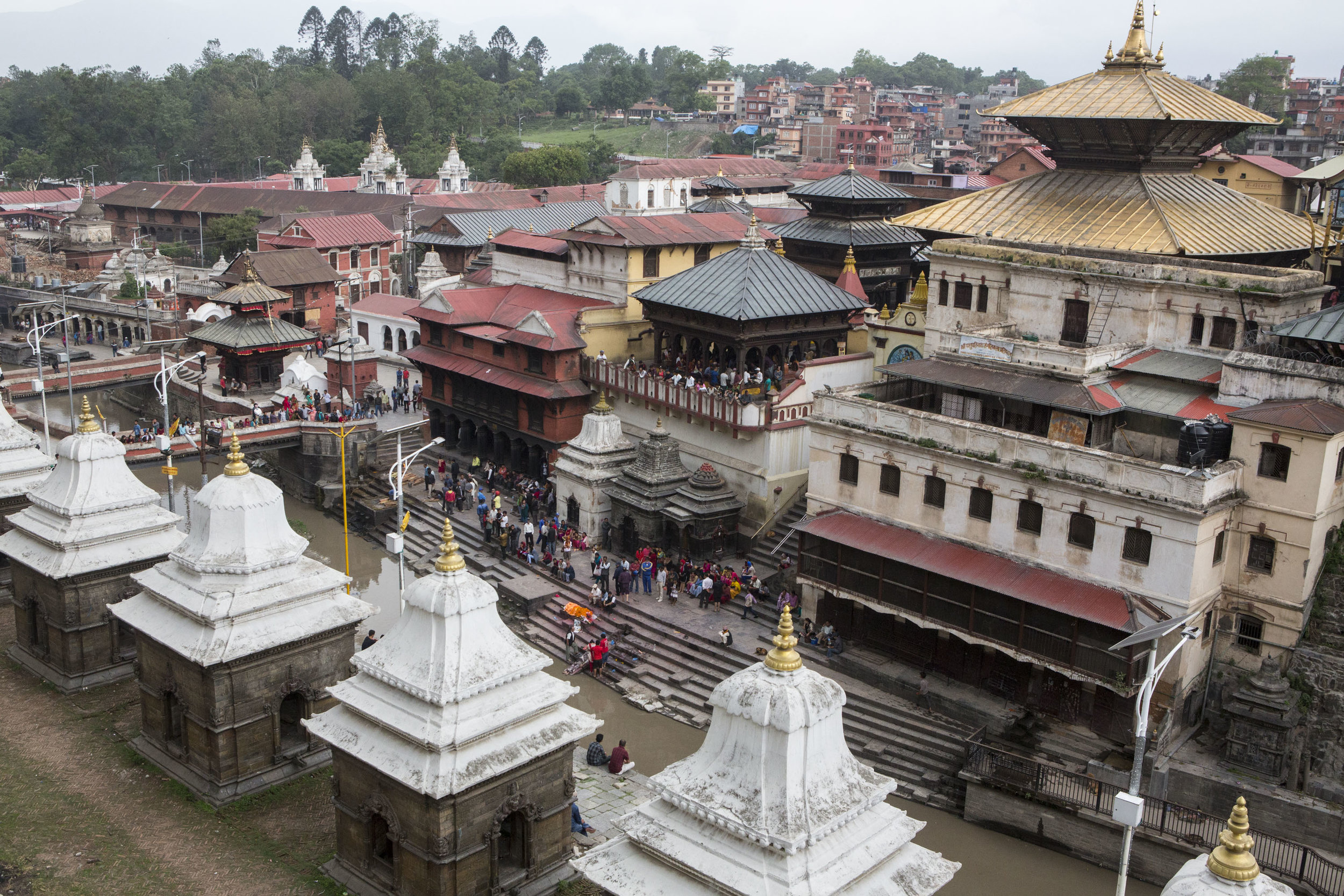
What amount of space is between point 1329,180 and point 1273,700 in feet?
82.6

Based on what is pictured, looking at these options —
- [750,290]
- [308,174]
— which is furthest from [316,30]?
[750,290]

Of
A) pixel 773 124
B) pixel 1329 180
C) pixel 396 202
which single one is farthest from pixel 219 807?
pixel 773 124

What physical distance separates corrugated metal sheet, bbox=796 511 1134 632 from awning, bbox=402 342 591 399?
13.9 metres

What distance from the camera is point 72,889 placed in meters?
19.7

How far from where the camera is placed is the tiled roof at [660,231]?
4512cm

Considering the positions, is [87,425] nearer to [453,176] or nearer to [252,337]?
[252,337]

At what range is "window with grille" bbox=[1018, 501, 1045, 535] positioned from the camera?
27.6 m

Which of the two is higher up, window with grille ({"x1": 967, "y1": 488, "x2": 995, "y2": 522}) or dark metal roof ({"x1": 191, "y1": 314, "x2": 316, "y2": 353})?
window with grille ({"x1": 967, "y1": 488, "x2": 995, "y2": 522})

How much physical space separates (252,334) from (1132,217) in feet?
125

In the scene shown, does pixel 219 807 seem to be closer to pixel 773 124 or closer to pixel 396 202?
pixel 396 202

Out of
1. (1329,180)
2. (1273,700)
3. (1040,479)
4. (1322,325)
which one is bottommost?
(1273,700)

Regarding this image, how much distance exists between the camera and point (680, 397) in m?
38.9

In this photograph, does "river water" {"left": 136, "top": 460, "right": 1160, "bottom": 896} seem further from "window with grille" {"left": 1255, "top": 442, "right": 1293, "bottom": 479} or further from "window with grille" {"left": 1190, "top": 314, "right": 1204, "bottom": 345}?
"window with grille" {"left": 1190, "top": 314, "right": 1204, "bottom": 345}

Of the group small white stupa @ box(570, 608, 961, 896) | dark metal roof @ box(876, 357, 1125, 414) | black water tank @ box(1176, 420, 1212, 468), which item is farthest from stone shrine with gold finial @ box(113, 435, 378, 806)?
black water tank @ box(1176, 420, 1212, 468)
